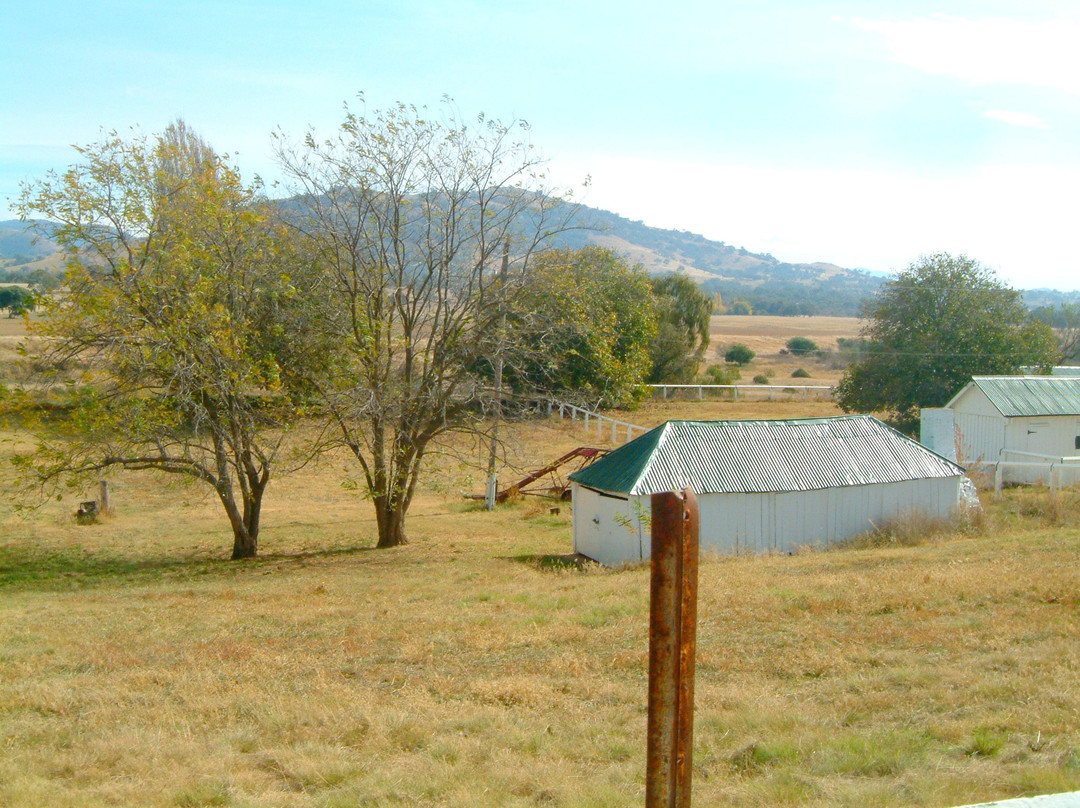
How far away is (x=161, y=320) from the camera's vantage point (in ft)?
55.1

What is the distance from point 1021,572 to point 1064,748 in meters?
7.29

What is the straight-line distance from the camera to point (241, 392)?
56.1 ft

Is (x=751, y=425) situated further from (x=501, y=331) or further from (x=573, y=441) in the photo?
(x=573, y=441)

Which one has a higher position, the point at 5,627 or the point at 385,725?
the point at 385,725

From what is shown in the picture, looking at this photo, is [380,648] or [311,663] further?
[380,648]

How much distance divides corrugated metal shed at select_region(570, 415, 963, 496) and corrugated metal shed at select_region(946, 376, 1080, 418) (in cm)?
998

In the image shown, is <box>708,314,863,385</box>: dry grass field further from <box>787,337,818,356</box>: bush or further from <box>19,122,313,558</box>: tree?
<box>19,122,313,558</box>: tree

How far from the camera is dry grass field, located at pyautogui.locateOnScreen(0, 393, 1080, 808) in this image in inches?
195

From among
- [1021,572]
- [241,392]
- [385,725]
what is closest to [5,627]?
[241,392]

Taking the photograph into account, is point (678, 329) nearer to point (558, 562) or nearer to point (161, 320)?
point (558, 562)

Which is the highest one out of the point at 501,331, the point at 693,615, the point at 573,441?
the point at 501,331

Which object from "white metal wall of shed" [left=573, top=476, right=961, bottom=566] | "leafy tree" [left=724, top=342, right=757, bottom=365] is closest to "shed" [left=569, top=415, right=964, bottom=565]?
"white metal wall of shed" [left=573, top=476, right=961, bottom=566]

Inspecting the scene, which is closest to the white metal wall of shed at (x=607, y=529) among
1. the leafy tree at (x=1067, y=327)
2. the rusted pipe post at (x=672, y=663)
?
the rusted pipe post at (x=672, y=663)

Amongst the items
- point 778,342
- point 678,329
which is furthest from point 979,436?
point 778,342
